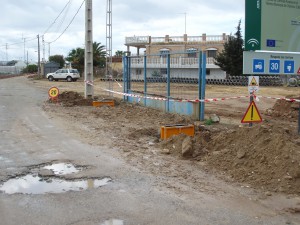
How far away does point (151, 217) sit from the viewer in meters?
4.92

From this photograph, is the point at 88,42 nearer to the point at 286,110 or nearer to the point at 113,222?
the point at 286,110

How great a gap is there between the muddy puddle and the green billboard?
5.17 m

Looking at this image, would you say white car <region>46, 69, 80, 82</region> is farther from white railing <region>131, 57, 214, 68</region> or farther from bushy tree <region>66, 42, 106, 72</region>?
white railing <region>131, 57, 214, 68</region>

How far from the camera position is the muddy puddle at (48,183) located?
602 centimetres

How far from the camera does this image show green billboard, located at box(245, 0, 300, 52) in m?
9.44

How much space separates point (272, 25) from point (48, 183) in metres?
6.52

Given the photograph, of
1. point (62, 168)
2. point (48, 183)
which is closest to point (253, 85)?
point (62, 168)

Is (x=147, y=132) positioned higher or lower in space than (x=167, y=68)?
lower

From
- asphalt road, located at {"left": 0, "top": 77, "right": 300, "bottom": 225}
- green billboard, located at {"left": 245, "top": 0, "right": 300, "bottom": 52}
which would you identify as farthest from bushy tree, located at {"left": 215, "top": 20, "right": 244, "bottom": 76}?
asphalt road, located at {"left": 0, "top": 77, "right": 300, "bottom": 225}

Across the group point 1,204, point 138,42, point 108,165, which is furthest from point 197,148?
point 138,42

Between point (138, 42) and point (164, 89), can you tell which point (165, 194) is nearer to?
point (164, 89)

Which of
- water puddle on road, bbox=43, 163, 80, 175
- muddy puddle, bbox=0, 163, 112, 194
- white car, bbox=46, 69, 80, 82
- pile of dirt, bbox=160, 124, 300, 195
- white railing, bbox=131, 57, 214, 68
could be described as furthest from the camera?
white car, bbox=46, 69, 80, 82

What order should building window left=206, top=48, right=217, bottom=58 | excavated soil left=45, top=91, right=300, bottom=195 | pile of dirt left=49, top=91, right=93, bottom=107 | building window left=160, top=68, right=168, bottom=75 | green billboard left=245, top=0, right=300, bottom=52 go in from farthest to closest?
building window left=206, top=48, right=217, bottom=58 < pile of dirt left=49, top=91, right=93, bottom=107 < building window left=160, top=68, right=168, bottom=75 < green billboard left=245, top=0, right=300, bottom=52 < excavated soil left=45, top=91, right=300, bottom=195

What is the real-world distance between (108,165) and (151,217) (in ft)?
9.00
